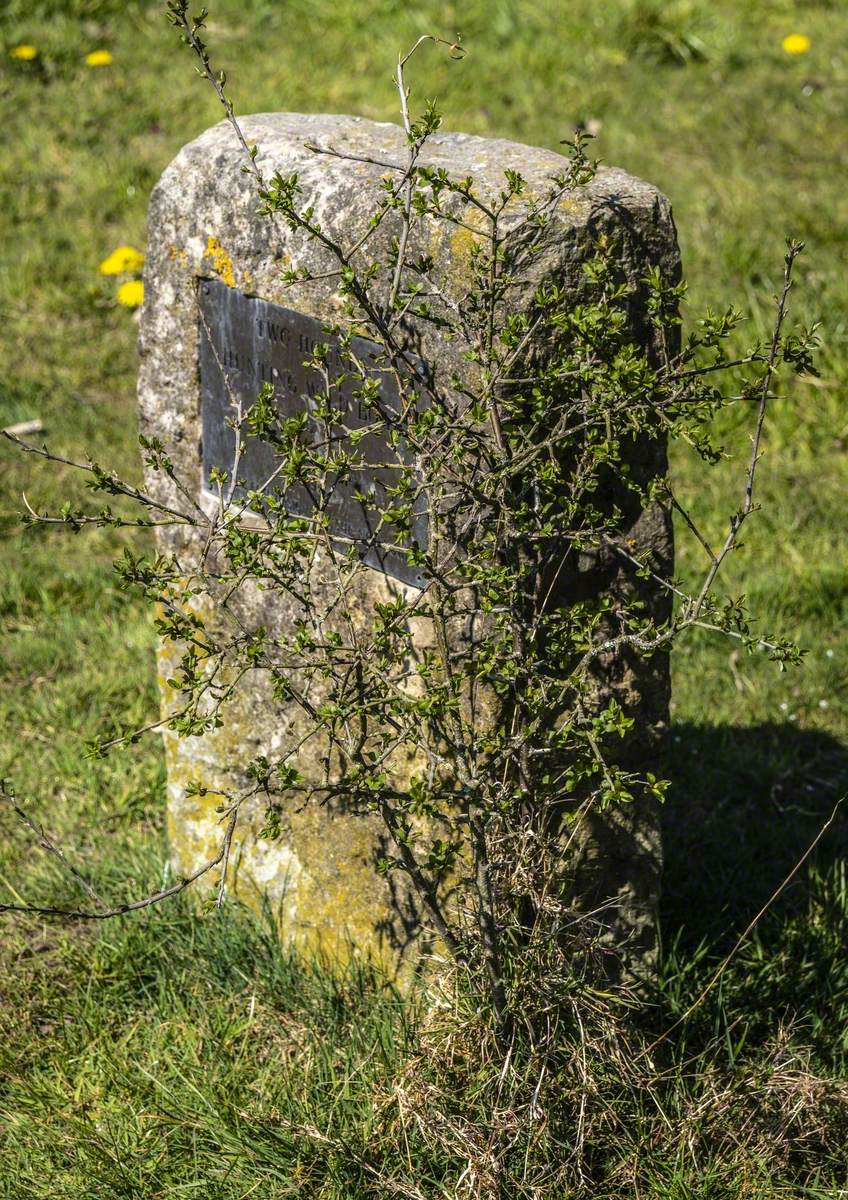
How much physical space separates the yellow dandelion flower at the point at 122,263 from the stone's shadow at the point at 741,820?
3.80m

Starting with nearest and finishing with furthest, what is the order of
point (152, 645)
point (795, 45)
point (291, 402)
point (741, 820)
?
point (291, 402)
point (741, 820)
point (152, 645)
point (795, 45)

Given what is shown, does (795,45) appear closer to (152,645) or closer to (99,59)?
(99,59)

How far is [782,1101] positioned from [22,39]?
762 centimetres

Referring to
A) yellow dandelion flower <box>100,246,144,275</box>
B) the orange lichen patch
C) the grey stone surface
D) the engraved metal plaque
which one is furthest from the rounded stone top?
yellow dandelion flower <box>100,246,144,275</box>

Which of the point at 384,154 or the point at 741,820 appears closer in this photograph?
the point at 384,154

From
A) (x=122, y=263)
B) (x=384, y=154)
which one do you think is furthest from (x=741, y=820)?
(x=122, y=263)

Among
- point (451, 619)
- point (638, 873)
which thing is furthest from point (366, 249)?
point (638, 873)

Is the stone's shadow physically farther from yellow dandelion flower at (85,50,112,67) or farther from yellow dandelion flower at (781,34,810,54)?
yellow dandelion flower at (85,50,112,67)

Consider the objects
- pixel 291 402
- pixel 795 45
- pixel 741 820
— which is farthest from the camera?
pixel 795 45

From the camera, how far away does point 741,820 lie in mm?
3686

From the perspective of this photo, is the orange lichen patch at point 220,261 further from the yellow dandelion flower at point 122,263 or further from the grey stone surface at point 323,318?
the yellow dandelion flower at point 122,263

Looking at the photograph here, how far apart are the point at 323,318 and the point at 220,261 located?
0.34 meters

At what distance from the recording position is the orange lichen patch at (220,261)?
111 inches

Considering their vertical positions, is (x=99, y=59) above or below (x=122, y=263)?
above
